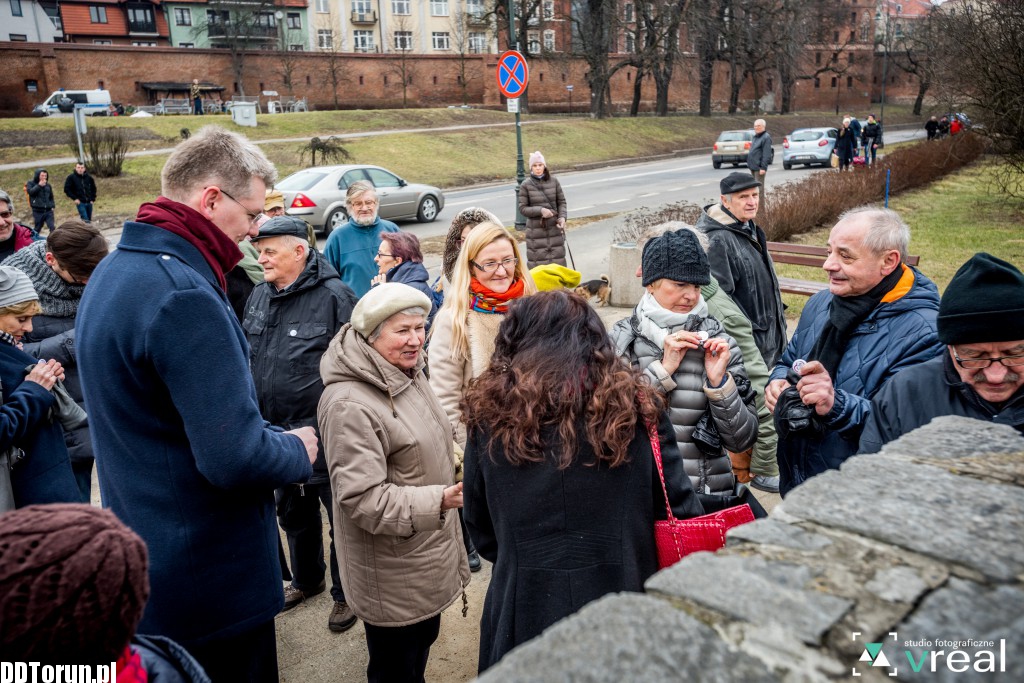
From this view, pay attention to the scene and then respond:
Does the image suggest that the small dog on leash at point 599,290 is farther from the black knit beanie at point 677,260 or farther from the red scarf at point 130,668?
the red scarf at point 130,668

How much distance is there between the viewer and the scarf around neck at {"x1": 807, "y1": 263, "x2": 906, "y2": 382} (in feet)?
11.1

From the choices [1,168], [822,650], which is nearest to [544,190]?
[822,650]

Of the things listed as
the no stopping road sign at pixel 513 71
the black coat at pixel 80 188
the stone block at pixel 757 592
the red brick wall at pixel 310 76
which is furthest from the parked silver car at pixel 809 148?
the stone block at pixel 757 592

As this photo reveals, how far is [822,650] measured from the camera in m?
1.26

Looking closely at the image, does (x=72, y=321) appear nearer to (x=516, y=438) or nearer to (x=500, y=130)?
(x=516, y=438)

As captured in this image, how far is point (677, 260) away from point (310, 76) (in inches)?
2369

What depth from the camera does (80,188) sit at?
67.8ft

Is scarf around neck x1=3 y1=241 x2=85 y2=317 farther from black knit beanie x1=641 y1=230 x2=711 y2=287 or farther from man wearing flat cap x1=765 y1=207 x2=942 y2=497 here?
man wearing flat cap x1=765 y1=207 x2=942 y2=497

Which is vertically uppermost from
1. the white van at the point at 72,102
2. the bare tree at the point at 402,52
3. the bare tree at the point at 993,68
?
the bare tree at the point at 402,52

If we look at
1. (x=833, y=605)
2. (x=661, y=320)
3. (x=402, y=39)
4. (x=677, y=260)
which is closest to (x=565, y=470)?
(x=833, y=605)

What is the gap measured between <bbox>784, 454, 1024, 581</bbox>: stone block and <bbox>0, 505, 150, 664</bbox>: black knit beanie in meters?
1.34

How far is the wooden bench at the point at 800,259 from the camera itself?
8617mm

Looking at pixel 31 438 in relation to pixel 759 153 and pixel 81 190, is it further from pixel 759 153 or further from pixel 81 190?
pixel 81 190

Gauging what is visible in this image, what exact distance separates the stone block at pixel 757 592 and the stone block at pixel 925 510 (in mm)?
232
